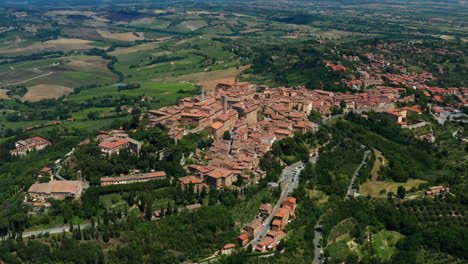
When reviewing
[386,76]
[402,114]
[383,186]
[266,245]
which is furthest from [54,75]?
[266,245]

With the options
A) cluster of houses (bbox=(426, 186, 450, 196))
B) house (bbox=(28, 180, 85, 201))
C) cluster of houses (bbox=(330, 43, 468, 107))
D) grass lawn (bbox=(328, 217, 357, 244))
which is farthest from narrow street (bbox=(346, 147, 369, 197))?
house (bbox=(28, 180, 85, 201))

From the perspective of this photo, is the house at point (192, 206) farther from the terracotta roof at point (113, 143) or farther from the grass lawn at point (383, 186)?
the grass lawn at point (383, 186)

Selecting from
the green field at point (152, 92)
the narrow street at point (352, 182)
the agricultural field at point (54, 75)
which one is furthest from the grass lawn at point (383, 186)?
the agricultural field at point (54, 75)

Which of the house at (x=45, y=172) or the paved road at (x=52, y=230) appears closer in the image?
the paved road at (x=52, y=230)

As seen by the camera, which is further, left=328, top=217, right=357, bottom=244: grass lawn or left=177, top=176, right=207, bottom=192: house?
left=177, top=176, right=207, bottom=192: house

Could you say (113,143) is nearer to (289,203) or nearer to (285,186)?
(285,186)

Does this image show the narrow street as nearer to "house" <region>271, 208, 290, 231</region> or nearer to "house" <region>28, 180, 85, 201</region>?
"house" <region>271, 208, 290, 231</region>
